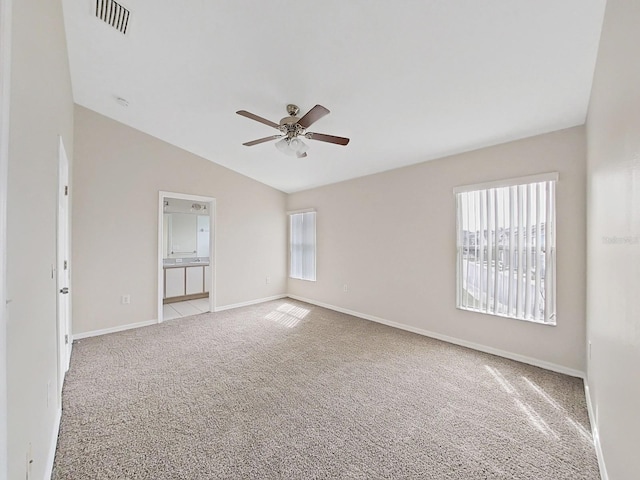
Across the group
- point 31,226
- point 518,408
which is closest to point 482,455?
point 518,408

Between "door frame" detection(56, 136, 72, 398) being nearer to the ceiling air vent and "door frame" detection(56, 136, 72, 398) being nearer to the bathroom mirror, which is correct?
the ceiling air vent

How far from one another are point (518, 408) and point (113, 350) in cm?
417

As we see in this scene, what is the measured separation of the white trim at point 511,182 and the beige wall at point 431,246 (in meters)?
0.07

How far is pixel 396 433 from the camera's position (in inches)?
73.5

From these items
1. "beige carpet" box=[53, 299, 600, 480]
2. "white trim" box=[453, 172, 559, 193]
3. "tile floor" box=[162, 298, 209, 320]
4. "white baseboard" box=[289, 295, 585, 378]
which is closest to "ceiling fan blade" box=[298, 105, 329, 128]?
"white trim" box=[453, 172, 559, 193]

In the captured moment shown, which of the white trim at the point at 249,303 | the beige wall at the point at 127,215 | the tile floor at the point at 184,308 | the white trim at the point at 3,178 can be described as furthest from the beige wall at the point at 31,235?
the white trim at the point at 249,303

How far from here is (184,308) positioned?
518 centimetres

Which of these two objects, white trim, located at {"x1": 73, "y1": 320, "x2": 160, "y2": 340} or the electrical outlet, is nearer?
the electrical outlet

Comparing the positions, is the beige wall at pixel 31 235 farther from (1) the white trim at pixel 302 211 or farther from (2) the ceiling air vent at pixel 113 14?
(1) the white trim at pixel 302 211

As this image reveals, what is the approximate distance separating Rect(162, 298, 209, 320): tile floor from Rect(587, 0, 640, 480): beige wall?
5047 millimetres

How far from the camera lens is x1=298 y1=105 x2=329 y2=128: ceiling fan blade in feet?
7.07

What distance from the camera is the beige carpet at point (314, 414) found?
1.60 meters

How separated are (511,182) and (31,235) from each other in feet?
12.8

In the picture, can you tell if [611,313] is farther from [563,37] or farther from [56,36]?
[56,36]
